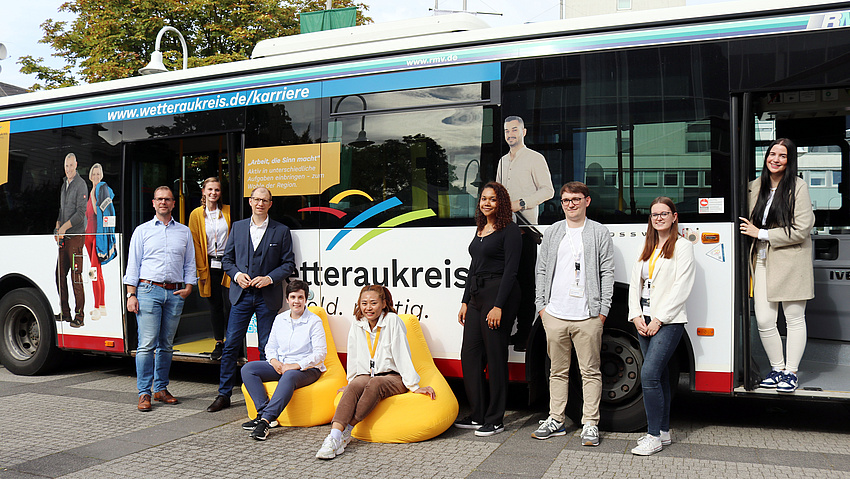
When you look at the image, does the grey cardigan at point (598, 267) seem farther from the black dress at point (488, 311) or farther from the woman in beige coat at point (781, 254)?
the woman in beige coat at point (781, 254)

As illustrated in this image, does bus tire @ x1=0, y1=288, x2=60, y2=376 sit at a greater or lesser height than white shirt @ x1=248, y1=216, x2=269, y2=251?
lesser

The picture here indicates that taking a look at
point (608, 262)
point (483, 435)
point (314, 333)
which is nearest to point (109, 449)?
point (314, 333)

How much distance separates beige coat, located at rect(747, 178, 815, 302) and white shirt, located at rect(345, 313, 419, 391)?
283cm

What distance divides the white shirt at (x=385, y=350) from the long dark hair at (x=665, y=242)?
1929 mm

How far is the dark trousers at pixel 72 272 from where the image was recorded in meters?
7.80

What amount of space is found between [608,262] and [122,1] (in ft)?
54.9

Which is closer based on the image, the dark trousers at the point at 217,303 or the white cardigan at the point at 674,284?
the white cardigan at the point at 674,284

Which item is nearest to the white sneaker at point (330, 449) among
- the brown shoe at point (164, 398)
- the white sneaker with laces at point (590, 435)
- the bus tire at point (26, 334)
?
the white sneaker with laces at point (590, 435)

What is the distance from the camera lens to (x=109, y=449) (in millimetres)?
5363

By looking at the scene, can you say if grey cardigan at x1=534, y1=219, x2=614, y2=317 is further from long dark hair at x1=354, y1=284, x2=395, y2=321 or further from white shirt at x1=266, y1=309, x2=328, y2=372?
white shirt at x1=266, y1=309, x2=328, y2=372

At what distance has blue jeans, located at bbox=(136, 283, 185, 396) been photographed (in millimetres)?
6684

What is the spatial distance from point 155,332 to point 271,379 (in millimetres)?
1550

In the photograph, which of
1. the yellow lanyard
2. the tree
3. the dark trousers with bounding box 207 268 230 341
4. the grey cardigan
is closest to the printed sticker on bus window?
the yellow lanyard

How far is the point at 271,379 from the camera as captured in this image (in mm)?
5934
